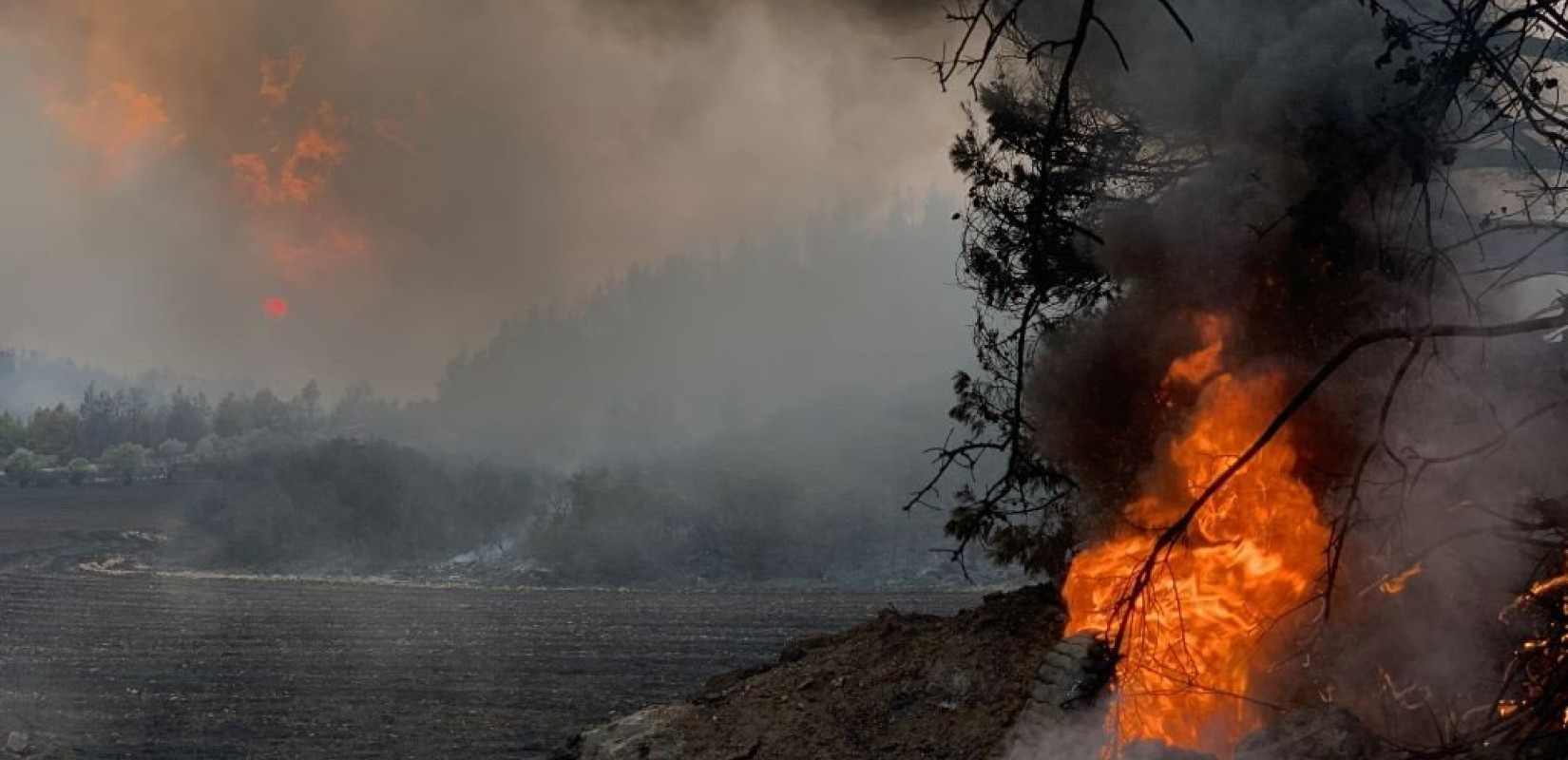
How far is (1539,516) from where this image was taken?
7.98 m

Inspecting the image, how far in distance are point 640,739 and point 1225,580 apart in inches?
315

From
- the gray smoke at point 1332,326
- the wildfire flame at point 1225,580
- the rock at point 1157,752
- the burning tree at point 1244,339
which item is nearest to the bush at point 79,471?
the burning tree at point 1244,339

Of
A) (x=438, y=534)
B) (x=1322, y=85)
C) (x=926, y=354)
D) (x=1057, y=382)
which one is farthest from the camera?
(x=926, y=354)

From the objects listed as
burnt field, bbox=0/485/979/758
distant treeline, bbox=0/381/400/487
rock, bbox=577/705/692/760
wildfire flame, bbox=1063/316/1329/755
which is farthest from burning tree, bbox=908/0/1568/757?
distant treeline, bbox=0/381/400/487

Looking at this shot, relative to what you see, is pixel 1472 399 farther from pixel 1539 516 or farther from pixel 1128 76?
pixel 1128 76

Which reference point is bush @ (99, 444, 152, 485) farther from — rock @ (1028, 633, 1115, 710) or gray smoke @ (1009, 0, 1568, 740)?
rock @ (1028, 633, 1115, 710)

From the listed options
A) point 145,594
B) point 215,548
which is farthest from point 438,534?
point 145,594

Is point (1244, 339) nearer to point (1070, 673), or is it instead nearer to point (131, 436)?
point (1070, 673)

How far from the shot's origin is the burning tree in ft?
27.3

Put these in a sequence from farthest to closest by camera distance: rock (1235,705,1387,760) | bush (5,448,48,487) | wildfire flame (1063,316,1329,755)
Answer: bush (5,448,48,487)
wildfire flame (1063,316,1329,755)
rock (1235,705,1387,760)

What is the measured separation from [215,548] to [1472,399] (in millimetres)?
102815

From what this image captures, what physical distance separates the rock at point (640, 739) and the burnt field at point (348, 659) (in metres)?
4.83

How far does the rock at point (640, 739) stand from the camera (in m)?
13.7

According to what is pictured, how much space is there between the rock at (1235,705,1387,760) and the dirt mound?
12.5 feet
